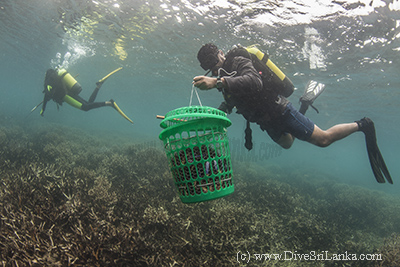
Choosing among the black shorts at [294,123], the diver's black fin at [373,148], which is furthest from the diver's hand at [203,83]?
the diver's black fin at [373,148]

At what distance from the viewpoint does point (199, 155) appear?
6.94 feet

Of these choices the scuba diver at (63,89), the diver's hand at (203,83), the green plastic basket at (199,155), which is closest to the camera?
the green plastic basket at (199,155)

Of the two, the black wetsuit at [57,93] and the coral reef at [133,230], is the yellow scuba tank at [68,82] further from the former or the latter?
the coral reef at [133,230]

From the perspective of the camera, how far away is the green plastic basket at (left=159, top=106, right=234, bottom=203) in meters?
2.05

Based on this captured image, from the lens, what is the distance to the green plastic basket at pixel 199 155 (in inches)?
80.8

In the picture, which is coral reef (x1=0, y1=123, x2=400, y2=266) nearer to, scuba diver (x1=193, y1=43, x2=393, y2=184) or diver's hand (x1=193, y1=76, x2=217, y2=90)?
scuba diver (x1=193, y1=43, x2=393, y2=184)

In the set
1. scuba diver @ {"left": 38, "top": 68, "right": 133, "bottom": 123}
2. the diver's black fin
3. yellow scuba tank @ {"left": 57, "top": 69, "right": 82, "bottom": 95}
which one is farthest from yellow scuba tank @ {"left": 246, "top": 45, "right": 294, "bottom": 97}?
yellow scuba tank @ {"left": 57, "top": 69, "right": 82, "bottom": 95}

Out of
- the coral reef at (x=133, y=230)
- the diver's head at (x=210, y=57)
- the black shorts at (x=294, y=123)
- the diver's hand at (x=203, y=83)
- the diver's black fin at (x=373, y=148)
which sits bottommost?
the coral reef at (x=133, y=230)

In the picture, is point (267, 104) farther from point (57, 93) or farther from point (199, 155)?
point (57, 93)

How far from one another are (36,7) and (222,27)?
14487 millimetres

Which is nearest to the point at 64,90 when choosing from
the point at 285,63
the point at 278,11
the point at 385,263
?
the point at 278,11

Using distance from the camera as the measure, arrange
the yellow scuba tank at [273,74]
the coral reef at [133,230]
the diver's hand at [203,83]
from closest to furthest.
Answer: the diver's hand at [203,83] → the coral reef at [133,230] → the yellow scuba tank at [273,74]

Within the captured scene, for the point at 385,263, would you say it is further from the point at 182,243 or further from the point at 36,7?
the point at 36,7

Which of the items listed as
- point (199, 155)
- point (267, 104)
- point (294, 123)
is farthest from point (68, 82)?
point (294, 123)
